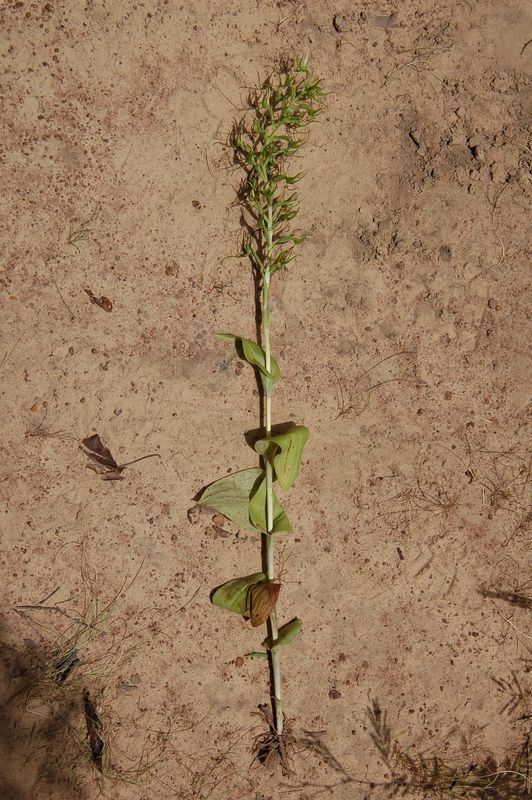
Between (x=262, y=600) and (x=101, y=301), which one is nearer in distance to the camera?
(x=262, y=600)

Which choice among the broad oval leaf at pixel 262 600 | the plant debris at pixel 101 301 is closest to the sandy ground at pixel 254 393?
the plant debris at pixel 101 301

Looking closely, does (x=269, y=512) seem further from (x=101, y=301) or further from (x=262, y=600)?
(x=101, y=301)

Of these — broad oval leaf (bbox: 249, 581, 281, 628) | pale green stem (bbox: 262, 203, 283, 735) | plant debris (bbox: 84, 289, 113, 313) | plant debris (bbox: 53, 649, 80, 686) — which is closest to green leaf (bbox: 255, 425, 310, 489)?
pale green stem (bbox: 262, 203, 283, 735)

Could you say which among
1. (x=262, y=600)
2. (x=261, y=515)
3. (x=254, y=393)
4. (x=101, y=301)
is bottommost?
(x=262, y=600)

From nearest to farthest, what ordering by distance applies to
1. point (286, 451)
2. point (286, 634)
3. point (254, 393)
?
point (286, 451) < point (286, 634) < point (254, 393)

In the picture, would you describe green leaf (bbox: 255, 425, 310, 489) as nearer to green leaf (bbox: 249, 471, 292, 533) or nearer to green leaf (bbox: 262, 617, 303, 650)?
green leaf (bbox: 249, 471, 292, 533)

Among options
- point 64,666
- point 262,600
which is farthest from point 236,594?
point 64,666
